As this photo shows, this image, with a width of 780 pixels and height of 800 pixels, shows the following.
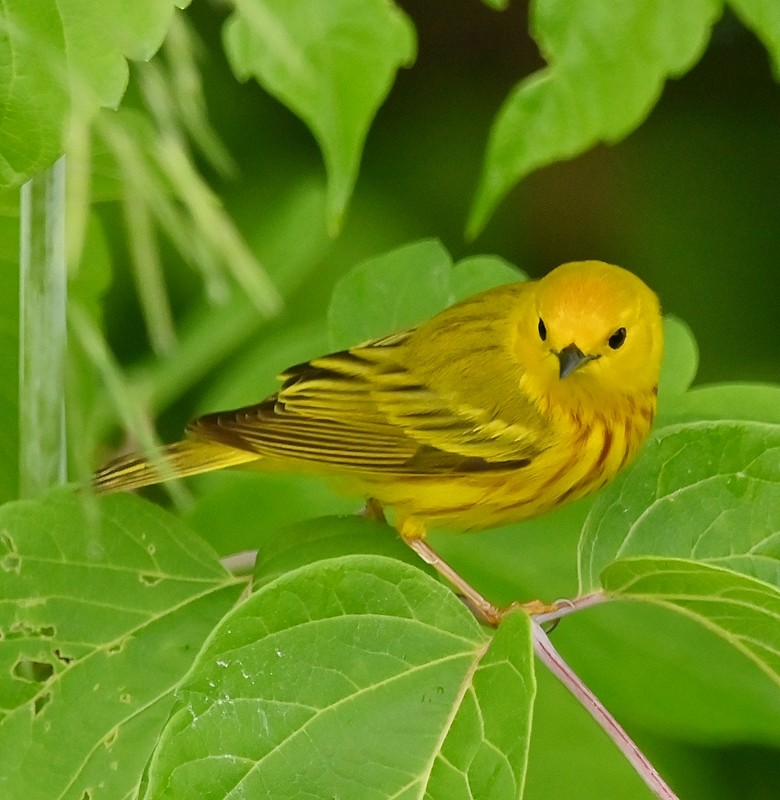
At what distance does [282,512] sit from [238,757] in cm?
61

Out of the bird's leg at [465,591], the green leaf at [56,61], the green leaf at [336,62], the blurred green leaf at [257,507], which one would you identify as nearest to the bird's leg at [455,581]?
the bird's leg at [465,591]

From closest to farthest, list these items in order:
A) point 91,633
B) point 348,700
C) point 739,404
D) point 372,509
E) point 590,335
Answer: point 348,700 → point 91,633 → point 739,404 → point 372,509 → point 590,335

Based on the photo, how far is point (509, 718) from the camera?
2.50 feet

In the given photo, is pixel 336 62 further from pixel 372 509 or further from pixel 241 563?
pixel 372 509

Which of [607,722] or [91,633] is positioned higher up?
[91,633]

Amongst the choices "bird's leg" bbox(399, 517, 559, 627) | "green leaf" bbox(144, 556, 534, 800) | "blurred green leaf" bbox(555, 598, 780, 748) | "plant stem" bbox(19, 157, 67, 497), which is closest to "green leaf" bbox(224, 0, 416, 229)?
"plant stem" bbox(19, 157, 67, 497)

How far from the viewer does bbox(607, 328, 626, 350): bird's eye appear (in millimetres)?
1502

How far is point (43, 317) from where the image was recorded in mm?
815

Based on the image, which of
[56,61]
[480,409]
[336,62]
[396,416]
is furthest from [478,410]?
[56,61]

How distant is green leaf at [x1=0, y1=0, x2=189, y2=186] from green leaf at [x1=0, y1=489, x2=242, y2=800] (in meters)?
0.33

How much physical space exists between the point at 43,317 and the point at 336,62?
248mm

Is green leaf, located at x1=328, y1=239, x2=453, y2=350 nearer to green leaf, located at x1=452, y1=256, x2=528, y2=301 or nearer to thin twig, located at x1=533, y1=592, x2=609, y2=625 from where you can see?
green leaf, located at x1=452, y1=256, x2=528, y2=301

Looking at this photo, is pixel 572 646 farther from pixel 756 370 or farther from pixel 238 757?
pixel 756 370

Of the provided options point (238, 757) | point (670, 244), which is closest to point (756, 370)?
point (670, 244)
